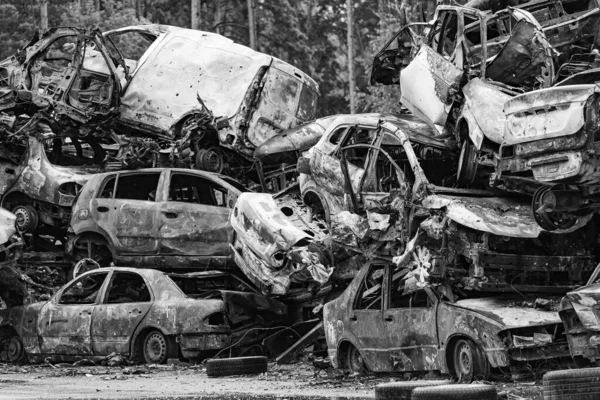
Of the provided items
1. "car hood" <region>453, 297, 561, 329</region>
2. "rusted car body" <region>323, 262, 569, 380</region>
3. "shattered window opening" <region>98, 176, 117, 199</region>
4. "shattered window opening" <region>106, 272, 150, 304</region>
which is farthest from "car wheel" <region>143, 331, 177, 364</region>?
"car hood" <region>453, 297, 561, 329</region>

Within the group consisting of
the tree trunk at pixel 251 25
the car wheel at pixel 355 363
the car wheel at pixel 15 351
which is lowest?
the car wheel at pixel 15 351

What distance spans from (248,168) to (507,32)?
5.64m

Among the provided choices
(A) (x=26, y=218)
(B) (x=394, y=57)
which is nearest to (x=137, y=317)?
(A) (x=26, y=218)

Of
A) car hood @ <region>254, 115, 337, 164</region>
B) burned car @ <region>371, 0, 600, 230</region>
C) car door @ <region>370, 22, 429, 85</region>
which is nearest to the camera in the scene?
burned car @ <region>371, 0, 600, 230</region>

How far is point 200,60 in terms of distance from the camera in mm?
21766

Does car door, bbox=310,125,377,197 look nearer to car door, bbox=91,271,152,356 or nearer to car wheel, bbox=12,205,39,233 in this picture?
car door, bbox=91,271,152,356

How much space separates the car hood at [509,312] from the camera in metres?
12.1

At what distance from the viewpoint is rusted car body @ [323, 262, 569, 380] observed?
12086mm

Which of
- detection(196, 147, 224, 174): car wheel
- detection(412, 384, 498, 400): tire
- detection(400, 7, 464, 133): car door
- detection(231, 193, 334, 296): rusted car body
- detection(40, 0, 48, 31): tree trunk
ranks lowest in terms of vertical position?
detection(412, 384, 498, 400): tire

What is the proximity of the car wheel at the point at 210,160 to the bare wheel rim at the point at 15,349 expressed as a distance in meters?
4.33

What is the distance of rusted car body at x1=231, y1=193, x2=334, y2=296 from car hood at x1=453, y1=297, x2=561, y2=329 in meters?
3.29

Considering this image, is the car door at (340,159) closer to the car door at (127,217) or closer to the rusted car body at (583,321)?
the car door at (127,217)

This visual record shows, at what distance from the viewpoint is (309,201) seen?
54.8ft

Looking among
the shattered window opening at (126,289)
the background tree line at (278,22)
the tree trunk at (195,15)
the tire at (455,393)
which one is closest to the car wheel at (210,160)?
the shattered window opening at (126,289)
